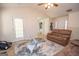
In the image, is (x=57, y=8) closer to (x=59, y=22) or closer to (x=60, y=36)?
(x=59, y=22)

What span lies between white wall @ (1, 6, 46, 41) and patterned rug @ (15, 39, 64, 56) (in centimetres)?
12

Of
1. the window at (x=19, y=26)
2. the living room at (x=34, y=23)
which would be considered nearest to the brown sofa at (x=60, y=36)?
the living room at (x=34, y=23)

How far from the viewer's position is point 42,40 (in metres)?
1.46

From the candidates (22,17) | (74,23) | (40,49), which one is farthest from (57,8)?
(40,49)

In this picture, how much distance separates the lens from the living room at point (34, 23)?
1428 millimetres

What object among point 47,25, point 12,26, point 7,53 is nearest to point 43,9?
point 47,25

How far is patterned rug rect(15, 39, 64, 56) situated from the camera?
1451 mm

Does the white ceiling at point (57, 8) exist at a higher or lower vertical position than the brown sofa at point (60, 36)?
higher

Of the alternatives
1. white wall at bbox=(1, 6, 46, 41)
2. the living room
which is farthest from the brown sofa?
white wall at bbox=(1, 6, 46, 41)

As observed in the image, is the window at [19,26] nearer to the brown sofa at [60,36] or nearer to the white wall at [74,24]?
the brown sofa at [60,36]

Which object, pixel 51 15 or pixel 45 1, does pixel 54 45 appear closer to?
pixel 51 15

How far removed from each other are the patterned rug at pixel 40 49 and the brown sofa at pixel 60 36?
0.05m

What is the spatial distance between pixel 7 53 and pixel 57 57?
615mm

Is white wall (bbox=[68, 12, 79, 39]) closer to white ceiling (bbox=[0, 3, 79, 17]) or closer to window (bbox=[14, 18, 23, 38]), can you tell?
white ceiling (bbox=[0, 3, 79, 17])
